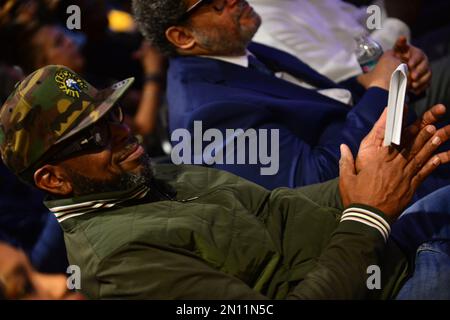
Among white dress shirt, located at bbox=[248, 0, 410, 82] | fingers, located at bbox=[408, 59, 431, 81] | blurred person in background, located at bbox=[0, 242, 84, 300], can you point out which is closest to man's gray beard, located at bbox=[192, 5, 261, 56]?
white dress shirt, located at bbox=[248, 0, 410, 82]

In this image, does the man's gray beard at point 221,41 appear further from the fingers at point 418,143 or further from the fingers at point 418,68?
the fingers at point 418,143

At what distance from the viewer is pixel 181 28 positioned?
2.35 meters

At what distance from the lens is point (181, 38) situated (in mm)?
2365

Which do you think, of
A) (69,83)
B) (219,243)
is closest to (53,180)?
(69,83)

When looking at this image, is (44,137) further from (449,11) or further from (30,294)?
(449,11)

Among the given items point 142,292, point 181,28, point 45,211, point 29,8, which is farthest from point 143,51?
point 142,292

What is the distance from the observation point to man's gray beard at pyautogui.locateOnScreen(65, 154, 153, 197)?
1.62 m

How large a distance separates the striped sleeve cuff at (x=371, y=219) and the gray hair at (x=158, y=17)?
40.8 inches

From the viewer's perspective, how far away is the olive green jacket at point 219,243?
1.43m

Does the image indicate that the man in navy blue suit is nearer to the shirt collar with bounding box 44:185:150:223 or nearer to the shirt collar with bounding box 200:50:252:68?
the shirt collar with bounding box 200:50:252:68

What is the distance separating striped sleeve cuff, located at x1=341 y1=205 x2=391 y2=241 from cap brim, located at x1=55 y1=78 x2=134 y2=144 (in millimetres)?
555

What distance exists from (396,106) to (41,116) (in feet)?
2.40

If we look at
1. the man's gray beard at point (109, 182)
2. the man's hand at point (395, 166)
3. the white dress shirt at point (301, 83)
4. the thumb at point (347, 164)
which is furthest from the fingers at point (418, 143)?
the white dress shirt at point (301, 83)

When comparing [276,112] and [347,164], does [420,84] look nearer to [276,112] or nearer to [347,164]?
[276,112]
